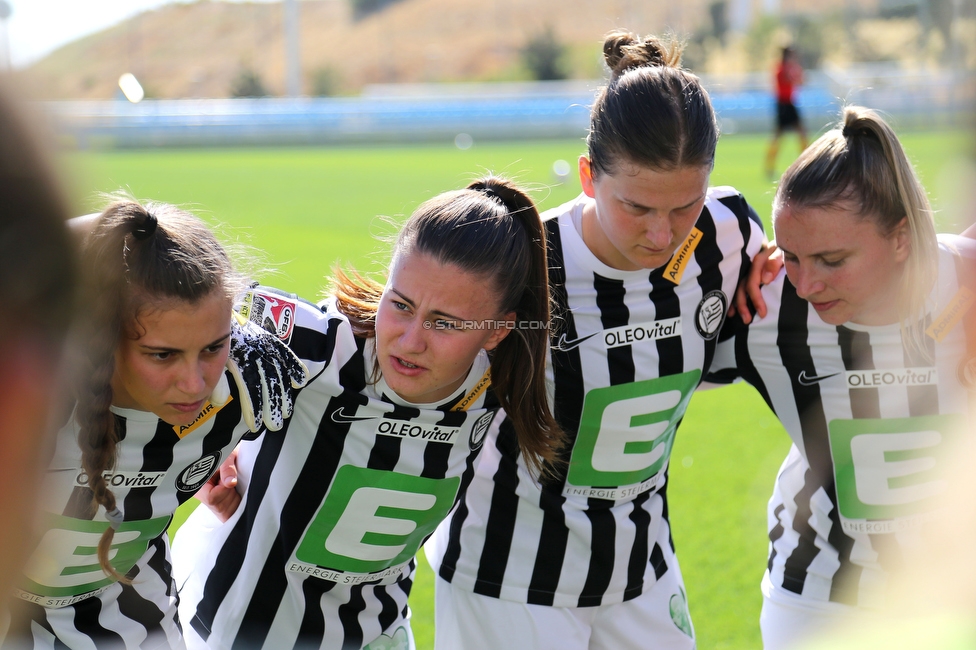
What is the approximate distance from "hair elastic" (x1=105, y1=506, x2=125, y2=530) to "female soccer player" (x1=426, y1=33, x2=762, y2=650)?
923 mm

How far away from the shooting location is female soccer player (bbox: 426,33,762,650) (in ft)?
8.43

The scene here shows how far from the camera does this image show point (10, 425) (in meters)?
0.59

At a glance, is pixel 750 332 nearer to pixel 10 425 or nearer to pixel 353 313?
pixel 353 313

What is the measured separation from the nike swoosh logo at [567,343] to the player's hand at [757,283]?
463 millimetres

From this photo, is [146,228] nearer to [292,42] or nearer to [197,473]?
[197,473]

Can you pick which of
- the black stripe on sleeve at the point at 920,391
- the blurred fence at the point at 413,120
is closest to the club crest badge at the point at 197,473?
the black stripe on sleeve at the point at 920,391

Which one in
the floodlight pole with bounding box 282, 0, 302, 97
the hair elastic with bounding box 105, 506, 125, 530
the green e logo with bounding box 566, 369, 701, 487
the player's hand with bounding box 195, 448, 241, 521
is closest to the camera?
the hair elastic with bounding box 105, 506, 125, 530

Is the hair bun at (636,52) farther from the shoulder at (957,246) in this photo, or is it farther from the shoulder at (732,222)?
the shoulder at (957,246)

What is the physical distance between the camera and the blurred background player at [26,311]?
530 millimetres

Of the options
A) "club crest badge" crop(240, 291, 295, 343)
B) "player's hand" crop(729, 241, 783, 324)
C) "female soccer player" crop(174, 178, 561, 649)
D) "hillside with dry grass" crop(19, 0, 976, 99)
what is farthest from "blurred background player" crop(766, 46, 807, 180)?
"hillside with dry grass" crop(19, 0, 976, 99)

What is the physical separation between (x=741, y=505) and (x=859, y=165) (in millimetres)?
2387

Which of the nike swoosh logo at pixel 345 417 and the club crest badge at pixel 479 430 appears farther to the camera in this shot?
the club crest badge at pixel 479 430

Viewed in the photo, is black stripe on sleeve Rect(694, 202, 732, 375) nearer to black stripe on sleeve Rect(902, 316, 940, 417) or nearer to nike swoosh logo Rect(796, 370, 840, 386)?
nike swoosh logo Rect(796, 370, 840, 386)

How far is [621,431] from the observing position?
2572mm
